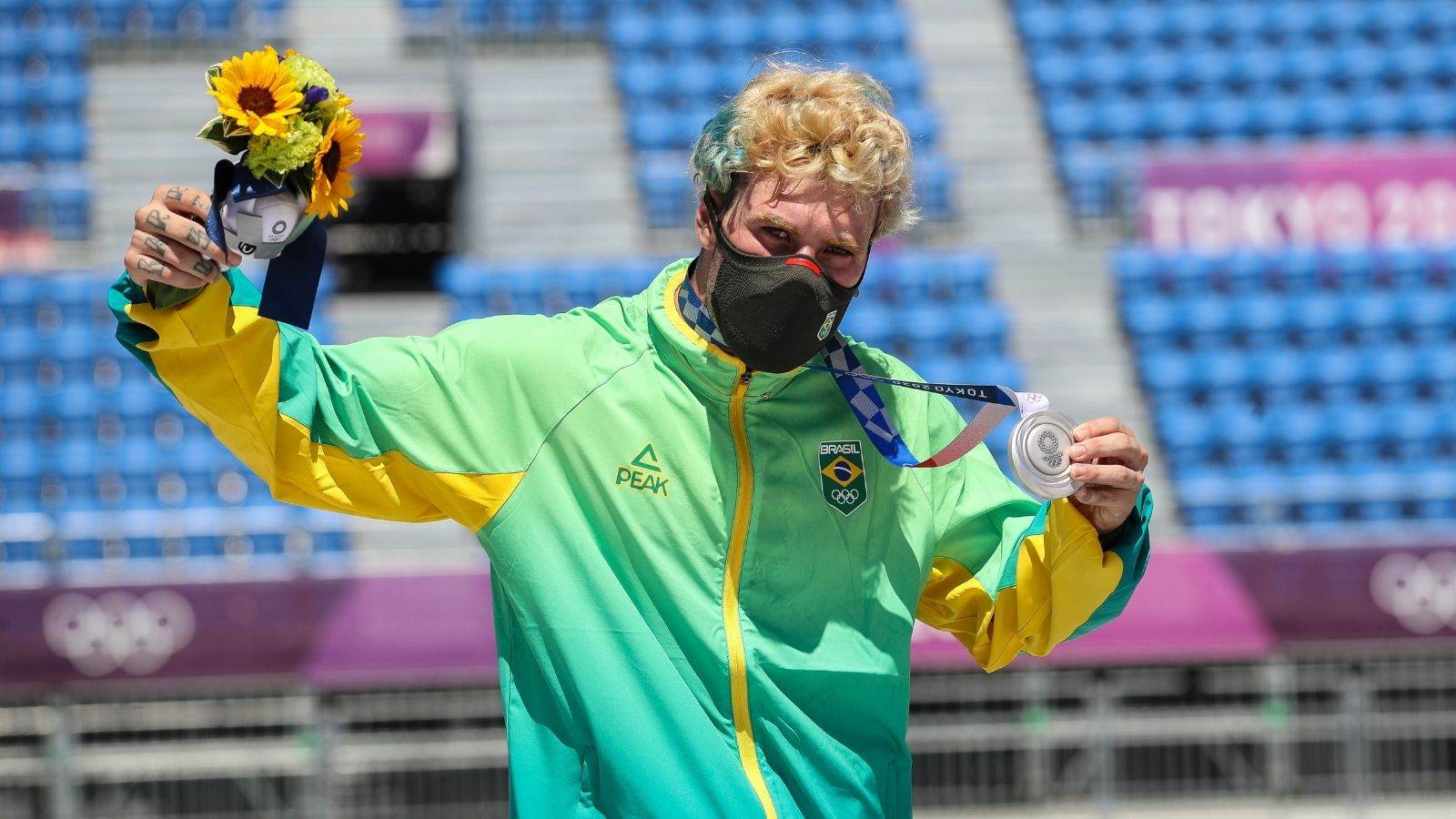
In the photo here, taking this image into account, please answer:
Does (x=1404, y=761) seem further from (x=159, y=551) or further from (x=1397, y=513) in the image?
(x=159, y=551)

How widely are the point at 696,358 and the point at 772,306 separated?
0.15 m

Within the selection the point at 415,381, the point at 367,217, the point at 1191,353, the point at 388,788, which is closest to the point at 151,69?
the point at 367,217

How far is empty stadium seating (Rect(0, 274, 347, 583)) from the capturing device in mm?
8688

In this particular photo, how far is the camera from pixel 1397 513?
33.6 feet

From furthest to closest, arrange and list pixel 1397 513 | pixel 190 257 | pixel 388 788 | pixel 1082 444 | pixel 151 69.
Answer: pixel 151 69, pixel 1397 513, pixel 388 788, pixel 1082 444, pixel 190 257

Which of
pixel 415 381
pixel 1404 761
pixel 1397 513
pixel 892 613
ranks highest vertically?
pixel 415 381

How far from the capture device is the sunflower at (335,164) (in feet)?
7.61

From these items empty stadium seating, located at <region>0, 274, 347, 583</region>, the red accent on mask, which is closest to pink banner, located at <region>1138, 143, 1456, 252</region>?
empty stadium seating, located at <region>0, 274, 347, 583</region>

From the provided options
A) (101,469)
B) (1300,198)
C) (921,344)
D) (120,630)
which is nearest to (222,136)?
(120,630)

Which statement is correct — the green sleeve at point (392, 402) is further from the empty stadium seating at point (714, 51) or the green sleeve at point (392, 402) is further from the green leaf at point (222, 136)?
the empty stadium seating at point (714, 51)

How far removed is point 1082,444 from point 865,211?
0.46 metres

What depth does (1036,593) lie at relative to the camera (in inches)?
102

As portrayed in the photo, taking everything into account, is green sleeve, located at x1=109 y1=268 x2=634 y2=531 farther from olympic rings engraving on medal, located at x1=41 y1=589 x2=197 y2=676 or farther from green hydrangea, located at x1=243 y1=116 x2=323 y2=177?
olympic rings engraving on medal, located at x1=41 y1=589 x2=197 y2=676

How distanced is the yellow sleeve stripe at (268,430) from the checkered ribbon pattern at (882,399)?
0.38 metres
